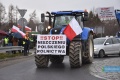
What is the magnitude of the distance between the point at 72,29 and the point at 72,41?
66cm

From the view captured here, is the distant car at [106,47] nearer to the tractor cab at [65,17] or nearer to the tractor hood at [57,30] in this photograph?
the tractor cab at [65,17]

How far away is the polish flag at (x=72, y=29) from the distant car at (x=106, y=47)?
7959mm

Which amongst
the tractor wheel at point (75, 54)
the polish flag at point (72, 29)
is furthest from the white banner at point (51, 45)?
the tractor wheel at point (75, 54)

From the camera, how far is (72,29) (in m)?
16.5

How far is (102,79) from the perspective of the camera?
12.4m

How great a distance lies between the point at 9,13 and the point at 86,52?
8866 centimetres

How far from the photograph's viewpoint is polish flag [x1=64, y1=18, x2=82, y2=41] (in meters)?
16.3

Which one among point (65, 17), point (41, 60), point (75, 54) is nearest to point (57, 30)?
point (65, 17)

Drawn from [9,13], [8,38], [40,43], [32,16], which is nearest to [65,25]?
[40,43]

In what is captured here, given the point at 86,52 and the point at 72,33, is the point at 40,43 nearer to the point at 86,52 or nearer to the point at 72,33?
the point at 72,33

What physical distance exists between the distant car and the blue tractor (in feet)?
17.2

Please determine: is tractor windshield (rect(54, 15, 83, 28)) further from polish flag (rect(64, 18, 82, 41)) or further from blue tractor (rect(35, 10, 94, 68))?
polish flag (rect(64, 18, 82, 41))

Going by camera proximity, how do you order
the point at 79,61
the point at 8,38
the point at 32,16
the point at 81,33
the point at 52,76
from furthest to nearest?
1. the point at 32,16
2. the point at 8,38
3. the point at 81,33
4. the point at 79,61
5. the point at 52,76

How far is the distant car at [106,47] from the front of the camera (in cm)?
2447
